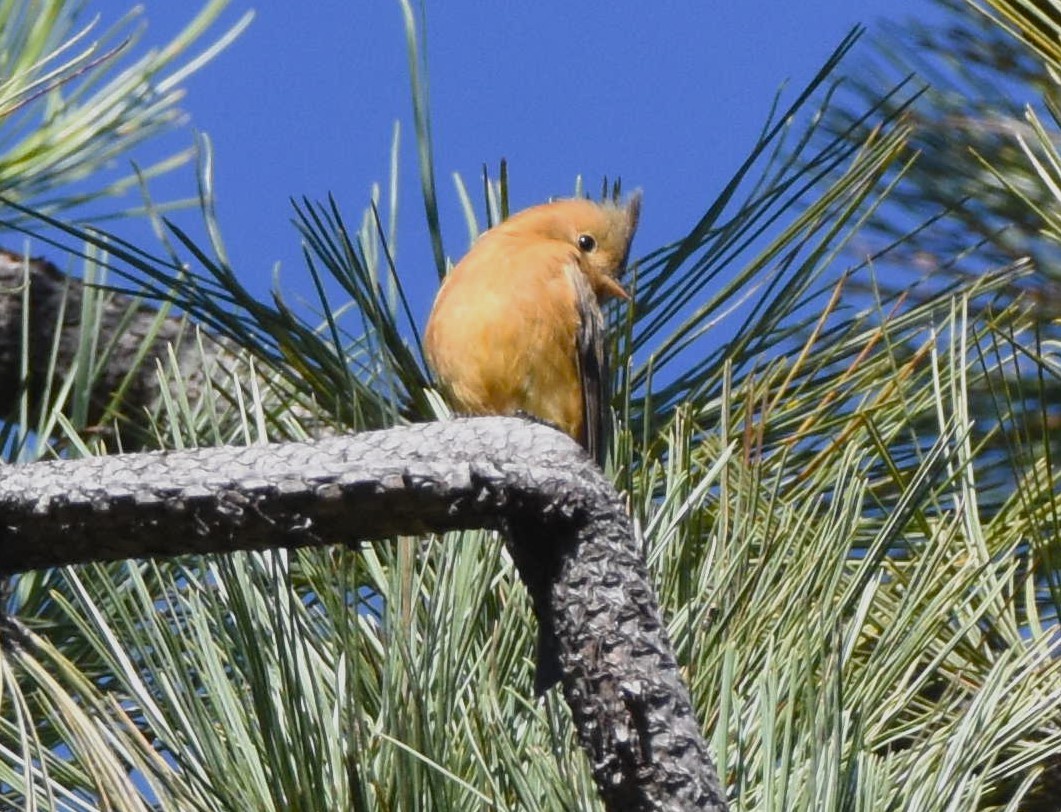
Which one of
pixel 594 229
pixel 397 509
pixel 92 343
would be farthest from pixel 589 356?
pixel 397 509

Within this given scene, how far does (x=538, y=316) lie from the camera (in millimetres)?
3176

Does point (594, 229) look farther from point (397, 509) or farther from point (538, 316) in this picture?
point (397, 509)

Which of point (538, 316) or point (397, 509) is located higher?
point (538, 316)

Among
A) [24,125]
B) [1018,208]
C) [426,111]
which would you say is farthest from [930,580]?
[24,125]

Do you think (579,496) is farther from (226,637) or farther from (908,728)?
(908,728)

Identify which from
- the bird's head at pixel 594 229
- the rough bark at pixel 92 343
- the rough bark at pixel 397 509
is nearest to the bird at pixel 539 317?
the bird's head at pixel 594 229

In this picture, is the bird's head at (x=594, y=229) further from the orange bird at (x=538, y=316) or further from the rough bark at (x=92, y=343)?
the rough bark at (x=92, y=343)

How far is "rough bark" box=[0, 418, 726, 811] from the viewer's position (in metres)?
1.23

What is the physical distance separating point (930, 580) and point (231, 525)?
2.25 feet

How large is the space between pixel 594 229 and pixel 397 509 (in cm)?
219

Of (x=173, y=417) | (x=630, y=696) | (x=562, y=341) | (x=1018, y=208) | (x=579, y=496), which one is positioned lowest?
(x=630, y=696)

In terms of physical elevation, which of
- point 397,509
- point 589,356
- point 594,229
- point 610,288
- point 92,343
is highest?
point 594,229

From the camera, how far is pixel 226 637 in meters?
1.55

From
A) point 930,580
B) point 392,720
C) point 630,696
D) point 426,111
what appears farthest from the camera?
point 426,111
